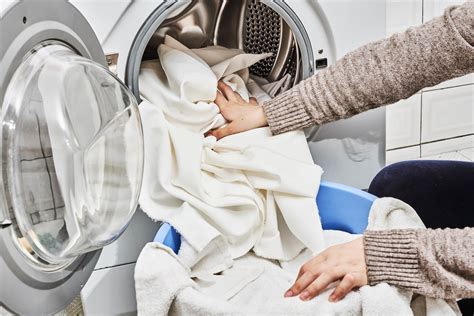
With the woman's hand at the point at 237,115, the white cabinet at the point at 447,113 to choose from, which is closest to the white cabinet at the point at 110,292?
the woman's hand at the point at 237,115

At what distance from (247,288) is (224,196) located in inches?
6.9

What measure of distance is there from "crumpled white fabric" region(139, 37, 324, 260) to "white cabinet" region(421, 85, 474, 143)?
0.77 m

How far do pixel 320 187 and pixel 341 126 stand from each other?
0.17m

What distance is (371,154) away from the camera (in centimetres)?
149

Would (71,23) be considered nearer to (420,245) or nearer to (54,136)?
(54,136)

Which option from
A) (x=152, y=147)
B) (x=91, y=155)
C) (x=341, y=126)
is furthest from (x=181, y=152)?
(x=341, y=126)

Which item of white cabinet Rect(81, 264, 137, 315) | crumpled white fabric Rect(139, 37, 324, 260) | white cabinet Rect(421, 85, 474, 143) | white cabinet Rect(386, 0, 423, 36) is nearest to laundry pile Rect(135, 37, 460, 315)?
crumpled white fabric Rect(139, 37, 324, 260)

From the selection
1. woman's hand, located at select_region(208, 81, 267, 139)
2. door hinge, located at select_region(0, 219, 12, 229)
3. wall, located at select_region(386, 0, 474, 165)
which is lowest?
wall, located at select_region(386, 0, 474, 165)

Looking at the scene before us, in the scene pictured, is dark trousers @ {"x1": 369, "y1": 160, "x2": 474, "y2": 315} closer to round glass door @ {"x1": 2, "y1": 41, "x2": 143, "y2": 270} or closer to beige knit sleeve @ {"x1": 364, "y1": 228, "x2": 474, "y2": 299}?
beige knit sleeve @ {"x1": 364, "y1": 228, "x2": 474, "y2": 299}

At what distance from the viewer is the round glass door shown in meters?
0.83

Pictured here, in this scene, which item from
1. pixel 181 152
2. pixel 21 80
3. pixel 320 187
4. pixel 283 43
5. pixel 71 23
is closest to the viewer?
pixel 21 80

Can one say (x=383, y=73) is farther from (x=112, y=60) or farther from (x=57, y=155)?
(x=57, y=155)

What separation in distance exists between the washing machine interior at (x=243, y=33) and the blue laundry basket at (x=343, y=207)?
0.26 meters

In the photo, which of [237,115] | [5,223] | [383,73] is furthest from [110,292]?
[383,73]
